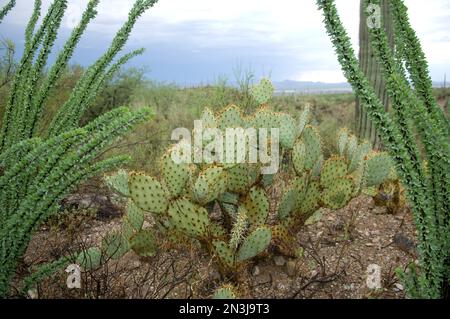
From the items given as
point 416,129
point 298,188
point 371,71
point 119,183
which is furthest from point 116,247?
point 371,71

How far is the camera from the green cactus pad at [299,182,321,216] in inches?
116

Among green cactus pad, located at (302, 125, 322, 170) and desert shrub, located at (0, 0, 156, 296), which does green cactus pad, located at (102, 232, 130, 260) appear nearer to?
desert shrub, located at (0, 0, 156, 296)

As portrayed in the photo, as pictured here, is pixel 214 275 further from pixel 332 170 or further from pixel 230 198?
pixel 332 170

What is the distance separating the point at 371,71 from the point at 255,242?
4.65 meters

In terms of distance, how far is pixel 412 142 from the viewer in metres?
2.00

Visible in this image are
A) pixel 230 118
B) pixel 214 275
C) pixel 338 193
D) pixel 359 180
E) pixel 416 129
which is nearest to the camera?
pixel 416 129

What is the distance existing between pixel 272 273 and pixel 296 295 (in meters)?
0.37

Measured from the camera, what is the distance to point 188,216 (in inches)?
101

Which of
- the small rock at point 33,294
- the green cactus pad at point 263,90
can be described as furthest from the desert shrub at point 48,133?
the green cactus pad at point 263,90

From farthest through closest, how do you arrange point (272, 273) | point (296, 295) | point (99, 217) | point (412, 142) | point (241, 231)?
point (99, 217) < point (272, 273) < point (241, 231) < point (296, 295) < point (412, 142)

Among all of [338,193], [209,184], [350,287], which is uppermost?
[209,184]

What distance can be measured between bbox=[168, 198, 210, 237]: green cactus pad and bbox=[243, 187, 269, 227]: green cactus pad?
366 mm
